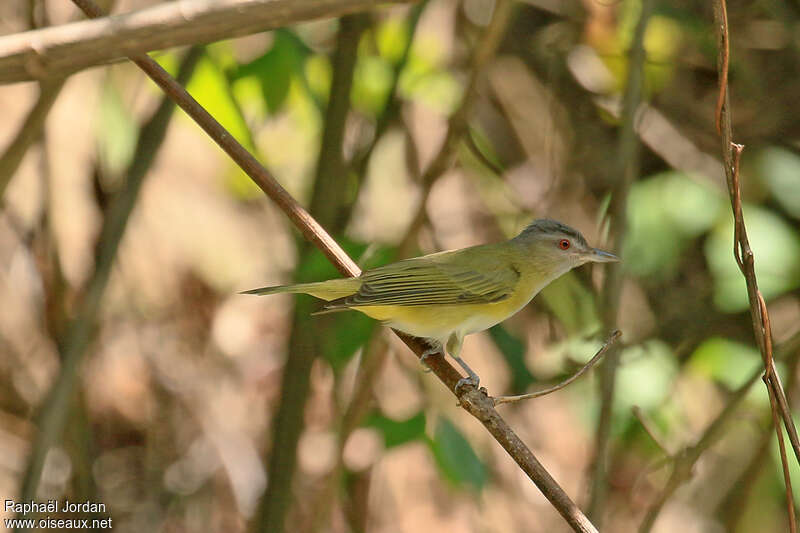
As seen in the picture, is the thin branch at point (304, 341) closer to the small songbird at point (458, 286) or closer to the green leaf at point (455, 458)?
the small songbird at point (458, 286)

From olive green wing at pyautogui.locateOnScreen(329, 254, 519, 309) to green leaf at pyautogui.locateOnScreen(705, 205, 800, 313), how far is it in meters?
1.04

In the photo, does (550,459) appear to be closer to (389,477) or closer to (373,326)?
(389,477)

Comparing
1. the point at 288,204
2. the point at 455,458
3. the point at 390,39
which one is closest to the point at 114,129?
the point at 390,39

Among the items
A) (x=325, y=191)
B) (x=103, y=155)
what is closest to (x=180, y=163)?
(x=103, y=155)

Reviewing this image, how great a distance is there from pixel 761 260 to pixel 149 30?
135 inches

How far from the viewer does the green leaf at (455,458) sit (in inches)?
116

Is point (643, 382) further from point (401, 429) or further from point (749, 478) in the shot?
point (401, 429)

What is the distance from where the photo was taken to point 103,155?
4.41 meters

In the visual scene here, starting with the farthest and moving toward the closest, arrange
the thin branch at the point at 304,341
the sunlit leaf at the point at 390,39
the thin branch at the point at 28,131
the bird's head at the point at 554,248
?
the sunlit leaf at the point at 390,39 → the bird's head at the point at 554,248 → the thin branch at the point at 304,341 → the thin branch at the point at 28,131

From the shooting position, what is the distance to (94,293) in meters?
3.41

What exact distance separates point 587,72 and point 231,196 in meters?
Answer: 2.42

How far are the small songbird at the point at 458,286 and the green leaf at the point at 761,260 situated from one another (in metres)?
0.75

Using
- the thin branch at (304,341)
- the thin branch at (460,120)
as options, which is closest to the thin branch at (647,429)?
the thin branch at (460,120)

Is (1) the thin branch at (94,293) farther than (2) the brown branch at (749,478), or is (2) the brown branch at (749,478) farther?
(2) the brown branch at (749,478)
